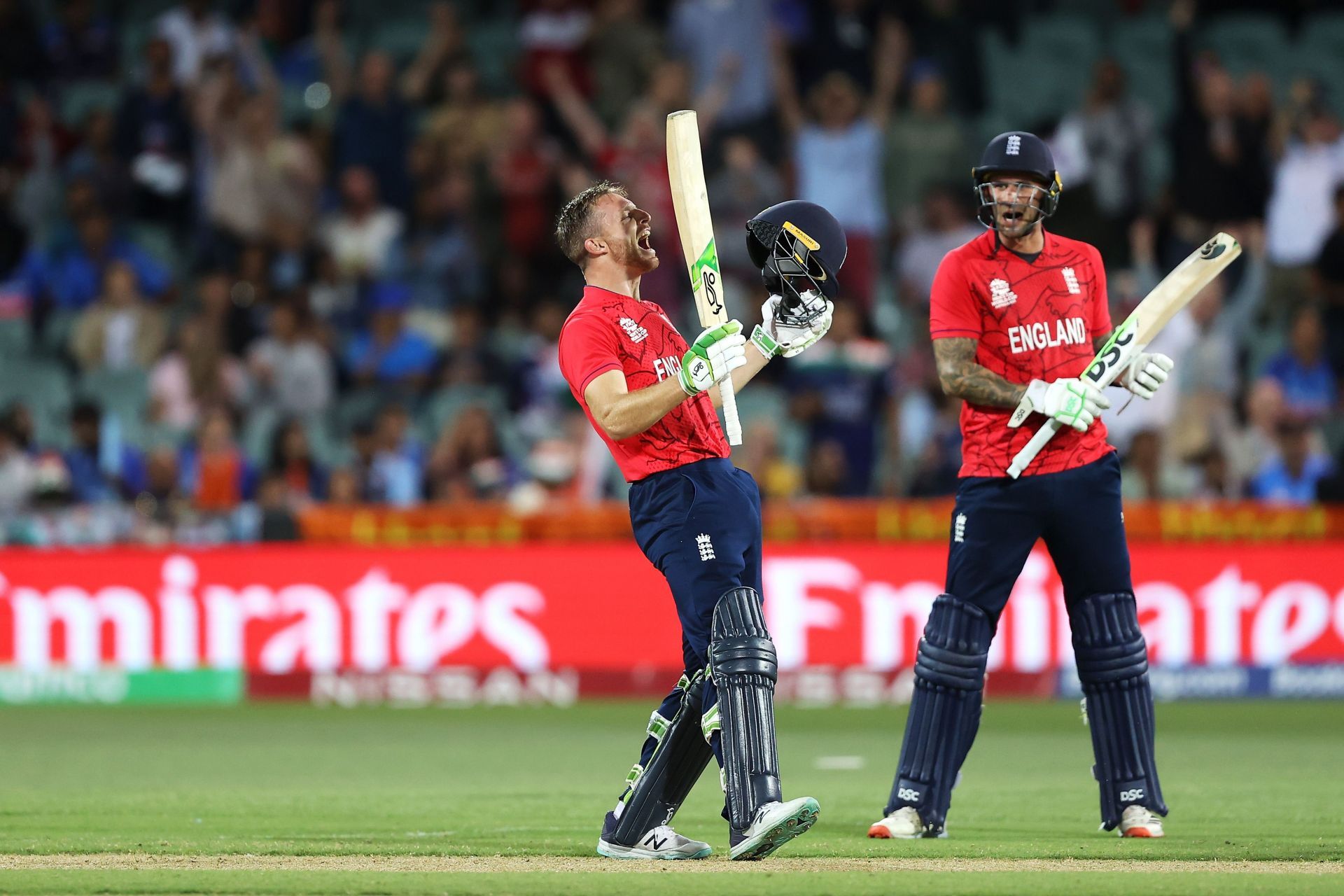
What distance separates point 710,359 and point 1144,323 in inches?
79.1

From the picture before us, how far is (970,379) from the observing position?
7.27m

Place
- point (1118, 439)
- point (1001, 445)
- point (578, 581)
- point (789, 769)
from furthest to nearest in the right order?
1. point (1118, 439)
2. point (578, 581)
3. point (789, 769)
4. point (1001, 445)

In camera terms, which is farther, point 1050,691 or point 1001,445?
point 1050,691

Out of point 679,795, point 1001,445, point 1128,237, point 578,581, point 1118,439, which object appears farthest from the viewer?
point 1128,237

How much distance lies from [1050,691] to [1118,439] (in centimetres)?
258

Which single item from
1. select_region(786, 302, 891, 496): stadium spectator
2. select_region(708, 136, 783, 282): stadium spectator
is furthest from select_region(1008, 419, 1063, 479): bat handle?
select_region(708, 136, 783, 282): stadium spectator

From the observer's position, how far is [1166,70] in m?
→ 18.3

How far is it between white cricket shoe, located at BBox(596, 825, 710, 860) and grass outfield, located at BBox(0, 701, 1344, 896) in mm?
144

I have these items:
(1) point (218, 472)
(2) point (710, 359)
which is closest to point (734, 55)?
(1) point (218, 472)

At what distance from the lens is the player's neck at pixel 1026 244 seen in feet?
24.3

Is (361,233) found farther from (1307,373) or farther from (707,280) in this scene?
(707,280)

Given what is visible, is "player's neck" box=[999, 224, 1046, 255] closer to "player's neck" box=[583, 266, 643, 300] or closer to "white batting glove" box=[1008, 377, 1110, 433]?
"white batting glove" box=[1008, 377, 1110, 433]

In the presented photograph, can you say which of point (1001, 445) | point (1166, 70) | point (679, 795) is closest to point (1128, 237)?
point (1166, 70)

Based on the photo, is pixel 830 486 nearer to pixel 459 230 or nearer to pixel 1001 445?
pixel 459 230
